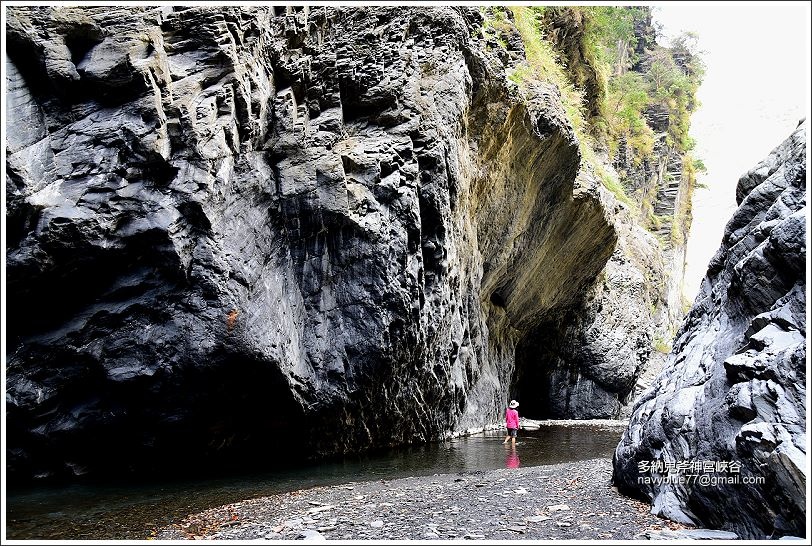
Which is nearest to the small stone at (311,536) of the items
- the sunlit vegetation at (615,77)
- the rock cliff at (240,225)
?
the rock cliff at (240,225)

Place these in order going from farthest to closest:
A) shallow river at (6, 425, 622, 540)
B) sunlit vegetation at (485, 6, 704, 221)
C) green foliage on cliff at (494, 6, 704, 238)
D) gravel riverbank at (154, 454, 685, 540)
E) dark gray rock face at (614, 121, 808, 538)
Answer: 1. green foliage on cliff at (494, 6, 704, 238)
2. sunlit vegetation at (485, 6, 704, 221)
3. shallow river at (6, 425, 622, 540)
4. gravel riverbank at (154, 454, 685, 540)
5. dark gray rock face at (614, 121, 808, 538)

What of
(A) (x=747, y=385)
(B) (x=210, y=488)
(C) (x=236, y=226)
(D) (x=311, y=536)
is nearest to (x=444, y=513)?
(D) (x=311, y=536)

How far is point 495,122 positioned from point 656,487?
12.4 m

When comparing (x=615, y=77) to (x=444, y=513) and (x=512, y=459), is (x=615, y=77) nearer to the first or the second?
(x=512, y=459)

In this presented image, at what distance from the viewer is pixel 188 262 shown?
37.0 feet

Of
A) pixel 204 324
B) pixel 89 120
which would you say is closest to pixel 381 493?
pixel 204 324

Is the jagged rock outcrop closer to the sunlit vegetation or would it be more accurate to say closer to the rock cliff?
the rock cliff

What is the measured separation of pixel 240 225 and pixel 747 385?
982 centimetres

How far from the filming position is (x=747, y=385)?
220 inches

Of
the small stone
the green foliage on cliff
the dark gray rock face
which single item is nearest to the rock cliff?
the small stone

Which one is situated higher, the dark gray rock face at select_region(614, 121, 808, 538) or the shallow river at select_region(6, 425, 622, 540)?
the dark gray rock face at select_region(614, 121, 808, 538)

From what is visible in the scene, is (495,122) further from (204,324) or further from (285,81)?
(204,324)

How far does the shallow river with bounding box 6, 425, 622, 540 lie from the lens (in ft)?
24.5

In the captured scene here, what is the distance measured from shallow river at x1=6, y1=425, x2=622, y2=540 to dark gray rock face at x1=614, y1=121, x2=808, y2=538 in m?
5.21
